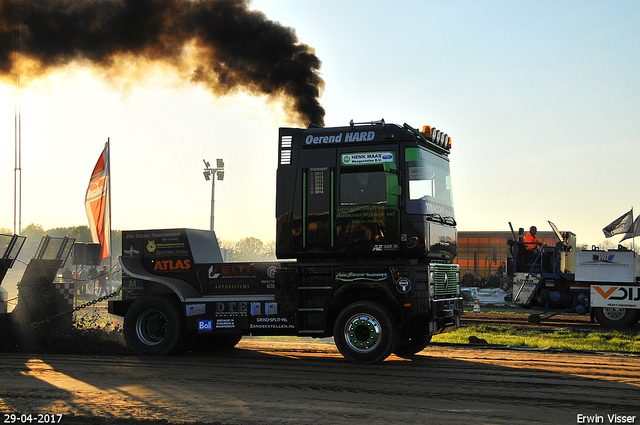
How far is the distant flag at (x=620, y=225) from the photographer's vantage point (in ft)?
74.5

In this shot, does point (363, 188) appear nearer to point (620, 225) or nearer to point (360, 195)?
point (360, 195)

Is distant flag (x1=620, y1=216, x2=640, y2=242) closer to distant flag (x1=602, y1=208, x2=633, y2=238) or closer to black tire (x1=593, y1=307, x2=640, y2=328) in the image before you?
distant flag (x1=602, y1=208, x2=633, y2=238)

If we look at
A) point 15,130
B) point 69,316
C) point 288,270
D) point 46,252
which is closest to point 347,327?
point 288,270

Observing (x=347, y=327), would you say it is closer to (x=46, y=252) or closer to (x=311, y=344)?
(x=311, y=344)

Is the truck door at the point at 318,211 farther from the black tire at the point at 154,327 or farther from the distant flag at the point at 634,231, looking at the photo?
the distant flag at the point at 634,231

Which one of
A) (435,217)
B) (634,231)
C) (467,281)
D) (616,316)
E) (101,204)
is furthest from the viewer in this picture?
(467,281)

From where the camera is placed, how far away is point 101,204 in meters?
20.1

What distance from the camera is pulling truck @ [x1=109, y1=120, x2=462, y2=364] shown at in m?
10.0

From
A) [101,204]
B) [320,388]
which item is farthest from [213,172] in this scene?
[320,388]

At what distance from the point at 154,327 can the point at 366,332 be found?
4.02 meters

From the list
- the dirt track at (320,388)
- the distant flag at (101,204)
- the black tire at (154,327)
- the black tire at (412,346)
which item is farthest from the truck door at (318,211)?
the distant flag at (101,204)

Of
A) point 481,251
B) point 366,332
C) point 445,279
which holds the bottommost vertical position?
point 366,332

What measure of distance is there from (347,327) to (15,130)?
56.6ft

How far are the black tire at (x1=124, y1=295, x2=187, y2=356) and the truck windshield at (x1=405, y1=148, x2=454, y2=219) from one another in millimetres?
4598
